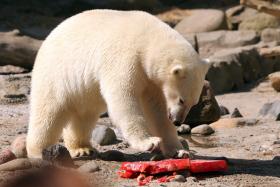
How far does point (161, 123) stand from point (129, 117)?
0.57 metres

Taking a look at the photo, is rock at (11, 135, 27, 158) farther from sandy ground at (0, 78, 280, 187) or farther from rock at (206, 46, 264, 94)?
rock at (206, 46, 264, 94)

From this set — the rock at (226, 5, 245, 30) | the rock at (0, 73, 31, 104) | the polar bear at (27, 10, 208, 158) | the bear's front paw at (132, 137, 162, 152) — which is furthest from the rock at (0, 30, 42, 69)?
the rock at (226, 5, 245, 30)

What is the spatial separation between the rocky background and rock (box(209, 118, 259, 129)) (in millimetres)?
13

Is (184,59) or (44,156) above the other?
A: (184,59)

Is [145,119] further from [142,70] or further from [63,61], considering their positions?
[63,61]

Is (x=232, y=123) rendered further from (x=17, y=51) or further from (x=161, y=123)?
(x=17, y=51)

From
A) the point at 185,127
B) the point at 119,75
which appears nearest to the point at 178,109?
the point at 119,75

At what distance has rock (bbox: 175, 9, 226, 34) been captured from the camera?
49.9 feet

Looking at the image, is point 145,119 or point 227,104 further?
point 227,104

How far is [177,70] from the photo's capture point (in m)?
4.56

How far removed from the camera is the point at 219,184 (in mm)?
4102

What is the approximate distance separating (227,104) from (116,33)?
5.84m

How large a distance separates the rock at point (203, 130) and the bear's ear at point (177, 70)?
2791mm

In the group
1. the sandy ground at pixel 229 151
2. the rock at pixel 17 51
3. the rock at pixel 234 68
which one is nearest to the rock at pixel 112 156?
the sandy ground at pixel 229 151
